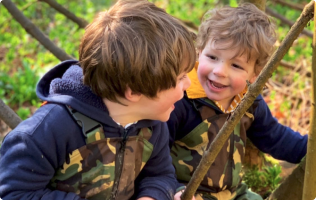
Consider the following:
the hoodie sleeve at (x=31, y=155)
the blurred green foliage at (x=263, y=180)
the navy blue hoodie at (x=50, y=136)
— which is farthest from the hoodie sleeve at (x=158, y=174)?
the blurred green foliage at (x=263, y=180)

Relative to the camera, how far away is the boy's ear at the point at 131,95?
1645 millimetres

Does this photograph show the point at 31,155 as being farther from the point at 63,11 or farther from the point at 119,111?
the point at 63,11

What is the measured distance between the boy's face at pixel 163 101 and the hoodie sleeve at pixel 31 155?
1.10 feet

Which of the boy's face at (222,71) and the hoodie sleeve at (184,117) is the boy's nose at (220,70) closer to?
the boy's face at (222,71)

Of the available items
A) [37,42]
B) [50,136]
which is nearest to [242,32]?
[50,136]

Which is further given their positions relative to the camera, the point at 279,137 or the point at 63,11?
the point at 63,11

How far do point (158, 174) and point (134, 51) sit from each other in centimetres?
72

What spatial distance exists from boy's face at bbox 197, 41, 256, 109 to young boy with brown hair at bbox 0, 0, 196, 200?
36 cm

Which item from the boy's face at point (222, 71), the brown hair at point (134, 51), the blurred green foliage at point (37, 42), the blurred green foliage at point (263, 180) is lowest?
the blurred green foliage at point (263, 180)

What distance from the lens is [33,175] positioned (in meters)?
1.56

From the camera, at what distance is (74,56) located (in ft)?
15.7

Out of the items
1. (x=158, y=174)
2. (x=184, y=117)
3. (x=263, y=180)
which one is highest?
(x=184, y=117)

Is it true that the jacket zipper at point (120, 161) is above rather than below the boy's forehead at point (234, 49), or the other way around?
below

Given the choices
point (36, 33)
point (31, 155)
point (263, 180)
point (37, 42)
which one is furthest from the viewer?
point (37, 42)
